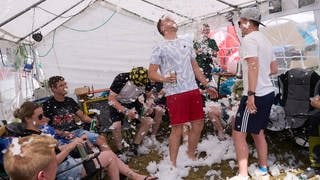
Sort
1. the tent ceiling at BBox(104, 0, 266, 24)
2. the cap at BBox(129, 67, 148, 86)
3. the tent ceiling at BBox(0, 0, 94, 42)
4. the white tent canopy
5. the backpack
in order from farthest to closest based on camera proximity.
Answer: the white tent canopy, the tent ceiling at BBox(104, 0, 266, 24), the tent ceiling at BBox(0, 0, 94, 42), the cap at BBox(129, 67, 148, 86), the backpack

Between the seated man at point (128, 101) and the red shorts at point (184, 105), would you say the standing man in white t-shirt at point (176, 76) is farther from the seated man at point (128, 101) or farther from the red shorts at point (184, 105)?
the seated man at point (128, 101)

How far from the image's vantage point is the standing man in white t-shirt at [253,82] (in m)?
3.47

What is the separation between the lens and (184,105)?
3.92 metres

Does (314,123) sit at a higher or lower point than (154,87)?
lower

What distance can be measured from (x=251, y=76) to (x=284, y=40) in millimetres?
3620

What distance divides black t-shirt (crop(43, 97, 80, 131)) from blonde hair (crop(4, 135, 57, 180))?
2750mm

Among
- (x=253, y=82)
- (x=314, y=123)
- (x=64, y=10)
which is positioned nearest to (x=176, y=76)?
(x=253, y=82)

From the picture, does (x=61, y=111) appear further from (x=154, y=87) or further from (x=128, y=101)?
(x=154, y=87)

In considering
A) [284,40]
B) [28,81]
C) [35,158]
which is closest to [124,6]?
[28,81]

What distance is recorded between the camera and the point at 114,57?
11.0m

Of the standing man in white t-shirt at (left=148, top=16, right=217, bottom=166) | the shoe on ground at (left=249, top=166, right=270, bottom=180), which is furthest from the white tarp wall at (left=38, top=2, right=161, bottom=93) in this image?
the shoe on ground at (left=249, top=166, right=270, bottom=180)

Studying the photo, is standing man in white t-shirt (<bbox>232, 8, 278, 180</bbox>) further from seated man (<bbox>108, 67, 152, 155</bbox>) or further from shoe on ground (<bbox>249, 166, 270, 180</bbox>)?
seated man (<bbox>108, 67, 152, 155</bbox>)

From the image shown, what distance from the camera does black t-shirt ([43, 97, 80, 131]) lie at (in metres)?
4.59

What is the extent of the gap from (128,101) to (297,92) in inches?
88.4
